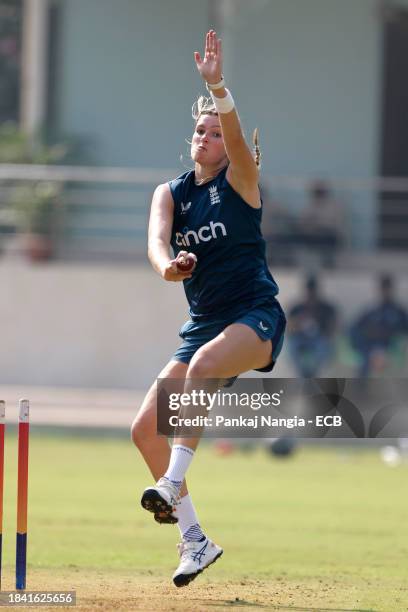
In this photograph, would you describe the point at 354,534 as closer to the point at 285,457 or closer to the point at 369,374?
the point at 285,457

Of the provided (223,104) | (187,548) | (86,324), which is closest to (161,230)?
(223,104)

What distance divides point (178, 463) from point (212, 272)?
1057 mm

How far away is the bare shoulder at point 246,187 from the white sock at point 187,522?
1659 mm

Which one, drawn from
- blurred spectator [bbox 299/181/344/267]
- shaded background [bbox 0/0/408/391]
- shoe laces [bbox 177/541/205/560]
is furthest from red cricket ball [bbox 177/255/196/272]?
shaded background [bbox 0/0/408/391]

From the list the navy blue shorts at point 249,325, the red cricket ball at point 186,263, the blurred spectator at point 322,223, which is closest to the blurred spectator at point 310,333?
the blurred spectator at point 322,223

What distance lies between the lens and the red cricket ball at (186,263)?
679cm

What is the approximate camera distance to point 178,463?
7133mm

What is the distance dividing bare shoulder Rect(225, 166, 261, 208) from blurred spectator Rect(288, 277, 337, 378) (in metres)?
13.0

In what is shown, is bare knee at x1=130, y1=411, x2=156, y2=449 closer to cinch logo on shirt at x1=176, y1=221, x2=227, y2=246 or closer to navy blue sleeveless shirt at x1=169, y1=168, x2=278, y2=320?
navy blue sleeveless shirt at x1=169, y1=168, x2=278, y2=320

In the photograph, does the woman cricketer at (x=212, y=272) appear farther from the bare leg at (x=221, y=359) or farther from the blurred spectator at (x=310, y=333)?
the blurred spectator at (x=310, y=333)

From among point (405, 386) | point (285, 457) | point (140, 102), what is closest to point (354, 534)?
point (285, 457)

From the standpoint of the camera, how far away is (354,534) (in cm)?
1134

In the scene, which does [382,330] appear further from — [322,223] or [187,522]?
[187,522]

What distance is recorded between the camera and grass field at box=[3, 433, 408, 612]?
761 cm
